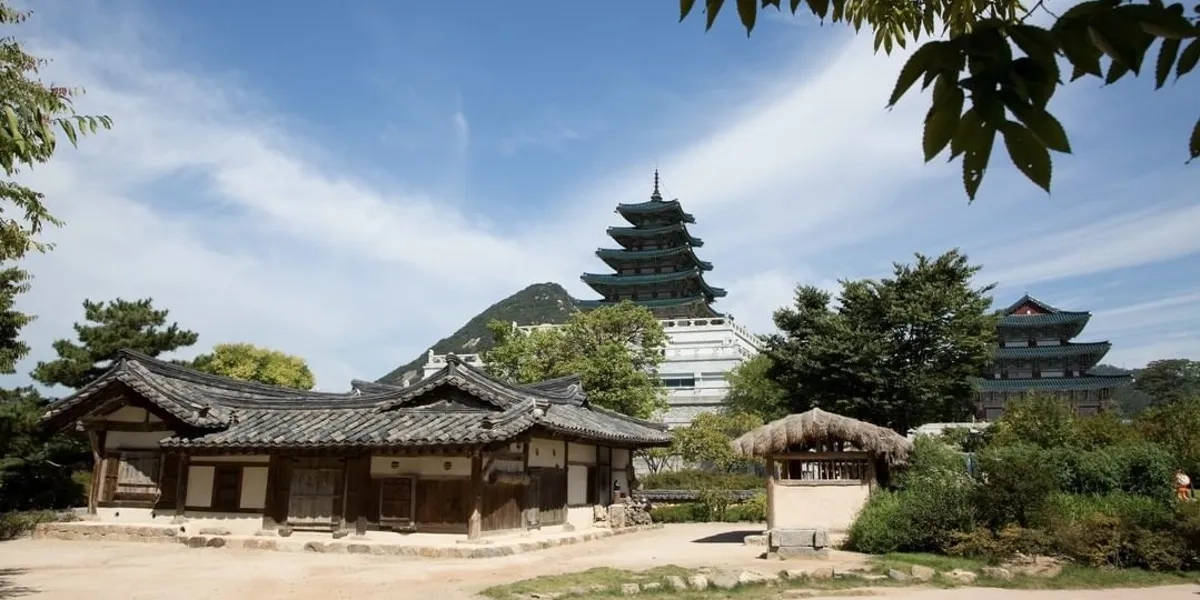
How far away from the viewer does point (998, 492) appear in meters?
13.4

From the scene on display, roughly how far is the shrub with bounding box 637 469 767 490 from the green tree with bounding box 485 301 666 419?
2854 mm

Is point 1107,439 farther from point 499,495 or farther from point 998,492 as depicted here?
point 499,495

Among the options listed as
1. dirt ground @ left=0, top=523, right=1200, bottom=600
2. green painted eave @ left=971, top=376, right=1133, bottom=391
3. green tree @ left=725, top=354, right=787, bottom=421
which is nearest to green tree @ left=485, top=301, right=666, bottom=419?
green tree @ left=725, top=354, right=787, bottom=421

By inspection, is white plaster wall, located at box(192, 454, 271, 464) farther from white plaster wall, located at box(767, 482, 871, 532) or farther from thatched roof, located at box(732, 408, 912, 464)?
white plaster wall, located at box(767, 482, 871, 532)

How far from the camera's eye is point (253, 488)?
1864cm

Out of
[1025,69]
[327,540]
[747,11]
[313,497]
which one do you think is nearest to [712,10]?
[747,11]

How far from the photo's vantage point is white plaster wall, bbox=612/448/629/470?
24.8 m

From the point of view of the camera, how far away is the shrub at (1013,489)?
13.3 metres

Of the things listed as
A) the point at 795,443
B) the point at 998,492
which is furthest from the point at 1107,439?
the point at 795,443

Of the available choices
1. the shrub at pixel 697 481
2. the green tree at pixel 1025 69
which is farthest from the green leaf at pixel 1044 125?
the shrub at pixel 697 481

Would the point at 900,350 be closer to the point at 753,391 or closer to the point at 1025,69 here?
the point at 753,391

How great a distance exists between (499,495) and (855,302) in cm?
1998

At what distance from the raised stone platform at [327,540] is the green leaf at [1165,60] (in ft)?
48.9

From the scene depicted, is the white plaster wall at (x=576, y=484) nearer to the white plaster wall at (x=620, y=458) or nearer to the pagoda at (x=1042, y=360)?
the white plaster wall at (x=620, y=458)
